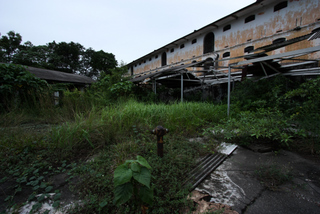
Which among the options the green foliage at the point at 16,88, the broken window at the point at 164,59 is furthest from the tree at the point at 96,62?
the green foliage at the point at 16,88

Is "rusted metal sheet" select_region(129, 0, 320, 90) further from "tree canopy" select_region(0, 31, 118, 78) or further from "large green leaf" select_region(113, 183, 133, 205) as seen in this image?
"tree canopy" select_region(0, 31, 118, 78)

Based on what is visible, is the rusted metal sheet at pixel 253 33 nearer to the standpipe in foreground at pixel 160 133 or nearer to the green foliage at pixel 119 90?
the green foliage at pixel 119 90

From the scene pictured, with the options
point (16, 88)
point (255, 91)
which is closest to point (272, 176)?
point (255, 91)

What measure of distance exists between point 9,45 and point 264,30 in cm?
4182

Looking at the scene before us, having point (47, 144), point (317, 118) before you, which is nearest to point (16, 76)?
point (47, 144)

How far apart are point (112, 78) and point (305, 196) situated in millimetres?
11319

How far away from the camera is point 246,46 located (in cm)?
1226

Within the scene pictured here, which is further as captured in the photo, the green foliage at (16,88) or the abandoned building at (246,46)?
the abandoned building at (246,46)

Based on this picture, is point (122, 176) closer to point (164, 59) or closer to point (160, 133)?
point (160, 133)

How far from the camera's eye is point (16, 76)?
5.14m

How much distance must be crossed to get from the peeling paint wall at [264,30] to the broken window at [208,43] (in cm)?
32

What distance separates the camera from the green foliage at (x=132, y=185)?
1.26m

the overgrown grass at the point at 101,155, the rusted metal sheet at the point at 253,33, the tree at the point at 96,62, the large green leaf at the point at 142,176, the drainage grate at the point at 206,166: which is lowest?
the drainage grate at the point at 206,166

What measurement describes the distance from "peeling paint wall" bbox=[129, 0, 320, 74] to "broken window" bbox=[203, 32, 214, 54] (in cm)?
32
